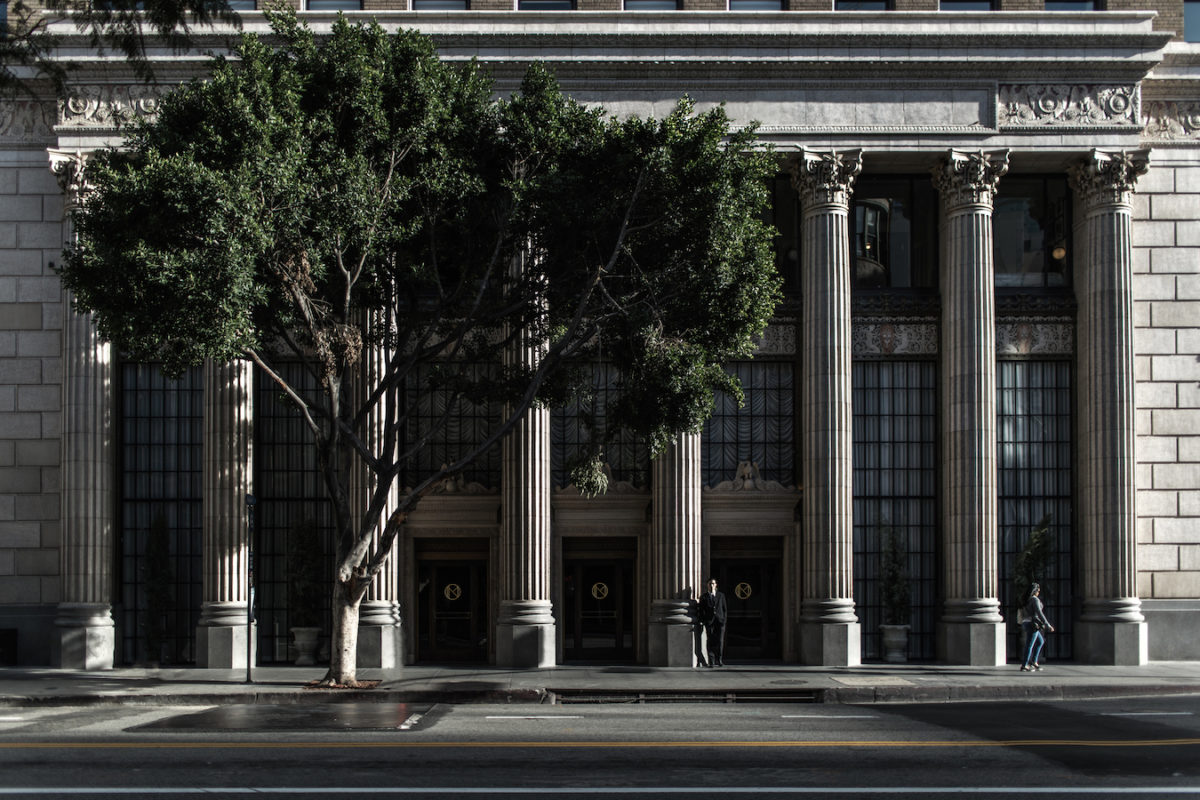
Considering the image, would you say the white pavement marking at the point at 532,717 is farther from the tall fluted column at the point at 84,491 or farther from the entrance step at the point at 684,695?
the tall fluted column at the point at 84,491

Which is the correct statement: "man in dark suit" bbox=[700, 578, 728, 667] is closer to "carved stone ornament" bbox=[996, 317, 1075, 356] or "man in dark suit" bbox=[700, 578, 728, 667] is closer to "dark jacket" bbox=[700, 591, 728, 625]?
"dark jacket" bbox=[700, 591, 728, 625]

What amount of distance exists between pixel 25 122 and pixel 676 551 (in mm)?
18309

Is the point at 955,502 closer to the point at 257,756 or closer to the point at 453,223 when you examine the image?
the point at 453,223

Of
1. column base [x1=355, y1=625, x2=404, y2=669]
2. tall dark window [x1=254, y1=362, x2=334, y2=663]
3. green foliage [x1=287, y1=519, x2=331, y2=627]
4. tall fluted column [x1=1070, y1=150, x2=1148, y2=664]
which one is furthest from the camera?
tall dark window [x1=254, y1=362, x2=334, y2=663]

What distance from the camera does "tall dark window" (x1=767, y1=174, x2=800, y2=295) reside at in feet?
99.7

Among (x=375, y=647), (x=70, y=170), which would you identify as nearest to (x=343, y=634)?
(x=375, y=647)

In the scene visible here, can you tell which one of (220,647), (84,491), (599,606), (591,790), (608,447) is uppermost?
(608,447)

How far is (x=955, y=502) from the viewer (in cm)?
2869

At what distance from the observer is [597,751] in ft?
51.2

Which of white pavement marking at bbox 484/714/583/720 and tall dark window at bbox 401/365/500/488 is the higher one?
tall dark window at bbox 401/365/500/488

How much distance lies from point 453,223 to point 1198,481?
18895 millimetres

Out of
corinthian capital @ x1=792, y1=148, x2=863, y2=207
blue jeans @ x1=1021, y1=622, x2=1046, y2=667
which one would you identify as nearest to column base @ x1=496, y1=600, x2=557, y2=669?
blue jeans @ x1=1021, y1=622, x2=1046, y2=667

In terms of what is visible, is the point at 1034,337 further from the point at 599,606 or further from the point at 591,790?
the point at 591,790

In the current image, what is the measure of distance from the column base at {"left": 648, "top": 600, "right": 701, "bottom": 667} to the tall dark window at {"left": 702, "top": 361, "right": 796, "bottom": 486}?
365 centimetres
